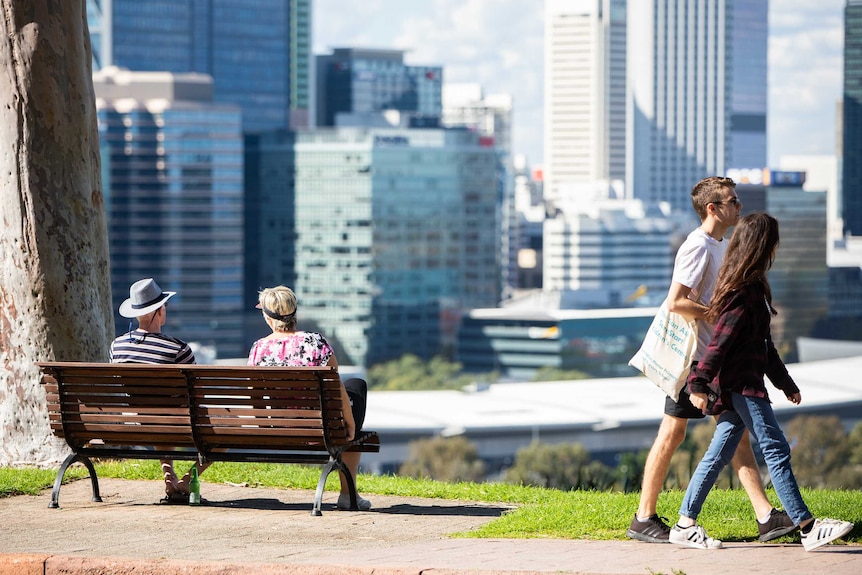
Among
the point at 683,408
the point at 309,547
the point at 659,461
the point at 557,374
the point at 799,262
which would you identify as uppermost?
the point at 683,408

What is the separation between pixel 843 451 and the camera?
86375 mm

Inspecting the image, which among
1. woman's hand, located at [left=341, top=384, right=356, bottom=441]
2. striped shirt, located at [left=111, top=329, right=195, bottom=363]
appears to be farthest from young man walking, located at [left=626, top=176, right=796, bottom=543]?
striped shirt, located at [left=111, top=329, right=195, bottom=363]

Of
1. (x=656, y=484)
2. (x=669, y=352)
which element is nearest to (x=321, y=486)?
(x=656, y=484)

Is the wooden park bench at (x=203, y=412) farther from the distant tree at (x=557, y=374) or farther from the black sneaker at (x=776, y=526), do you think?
the distant tree at (x=557, y=374)

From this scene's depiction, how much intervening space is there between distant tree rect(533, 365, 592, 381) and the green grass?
5510 inches

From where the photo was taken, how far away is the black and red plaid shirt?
19.6 feet

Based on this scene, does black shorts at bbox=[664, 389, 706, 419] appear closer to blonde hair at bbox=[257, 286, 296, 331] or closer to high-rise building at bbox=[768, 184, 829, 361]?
blonde hair at bbox=[257, 286, 296, 331]

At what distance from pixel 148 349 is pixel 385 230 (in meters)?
158

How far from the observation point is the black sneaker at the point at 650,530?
20.0 feet

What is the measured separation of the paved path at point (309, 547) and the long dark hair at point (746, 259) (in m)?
1.01

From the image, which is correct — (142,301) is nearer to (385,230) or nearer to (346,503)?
(346,503)

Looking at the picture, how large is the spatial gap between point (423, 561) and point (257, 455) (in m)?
1.88

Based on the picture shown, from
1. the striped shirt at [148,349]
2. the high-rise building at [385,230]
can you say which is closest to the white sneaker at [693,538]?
the striped shirt at [148,349]

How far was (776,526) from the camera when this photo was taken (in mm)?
6043
